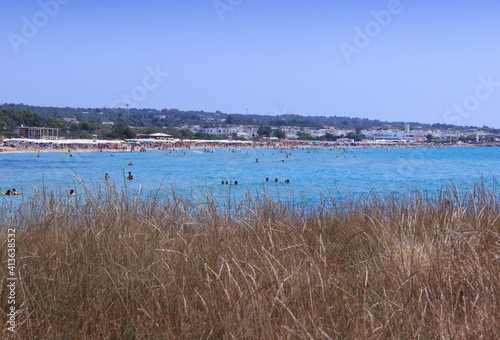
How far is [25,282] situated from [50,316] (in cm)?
34

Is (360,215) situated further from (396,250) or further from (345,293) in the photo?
(345,293)

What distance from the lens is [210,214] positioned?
5410mm

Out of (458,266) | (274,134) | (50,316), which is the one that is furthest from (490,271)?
(274,134)
